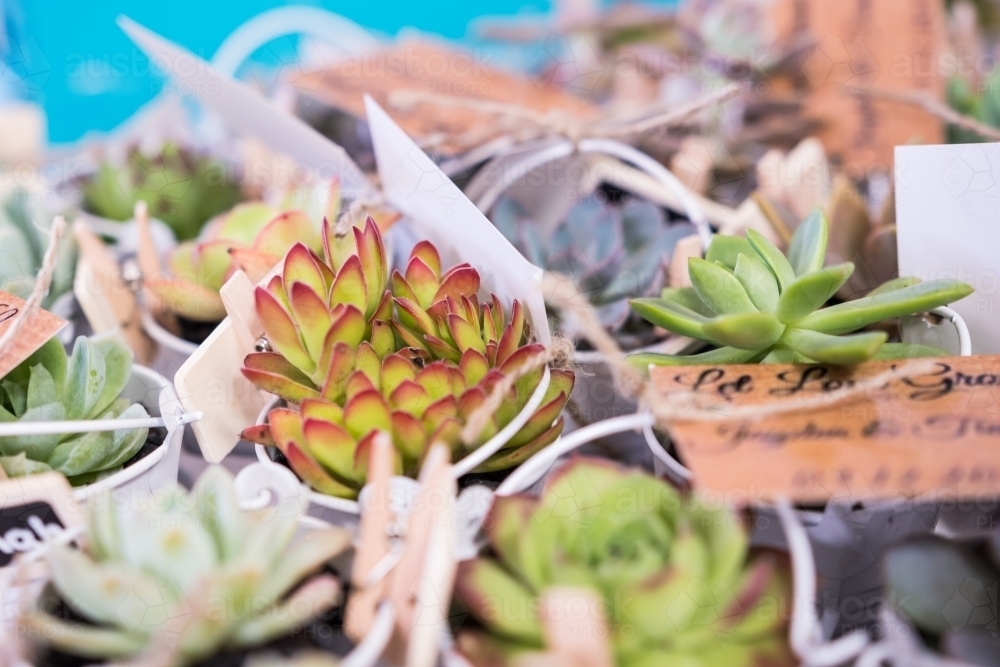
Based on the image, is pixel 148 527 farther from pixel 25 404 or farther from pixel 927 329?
pixel 927 329

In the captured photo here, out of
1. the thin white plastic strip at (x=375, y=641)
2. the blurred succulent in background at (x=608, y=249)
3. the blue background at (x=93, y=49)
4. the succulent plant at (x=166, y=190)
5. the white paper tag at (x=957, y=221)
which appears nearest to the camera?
the thin white plastic strip at (x=375, y=641)

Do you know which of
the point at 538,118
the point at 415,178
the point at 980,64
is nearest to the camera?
the point at 415,178

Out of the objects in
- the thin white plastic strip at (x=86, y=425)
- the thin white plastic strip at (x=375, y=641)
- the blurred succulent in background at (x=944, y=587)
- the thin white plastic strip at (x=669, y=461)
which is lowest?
the thin white plastic strip at (x=375, y=641)

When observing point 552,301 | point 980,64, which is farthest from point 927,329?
point 980,64

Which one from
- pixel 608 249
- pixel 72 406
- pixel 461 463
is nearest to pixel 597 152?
pixel 608 249

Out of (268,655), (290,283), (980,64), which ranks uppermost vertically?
(980,64)

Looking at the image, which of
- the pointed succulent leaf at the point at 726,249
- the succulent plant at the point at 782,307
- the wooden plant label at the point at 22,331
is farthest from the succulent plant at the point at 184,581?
the pointed succulent leaf at the point at 726,249

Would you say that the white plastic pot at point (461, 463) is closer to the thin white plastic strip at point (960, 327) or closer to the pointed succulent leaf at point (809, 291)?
the pointed succulent leaf at point (809, 291)
